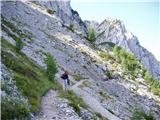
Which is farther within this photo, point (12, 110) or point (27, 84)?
point (27, 84)

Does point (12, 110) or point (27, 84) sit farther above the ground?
point (27, 84)

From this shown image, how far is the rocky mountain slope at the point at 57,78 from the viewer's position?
114 feet

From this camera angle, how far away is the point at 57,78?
2435 inches

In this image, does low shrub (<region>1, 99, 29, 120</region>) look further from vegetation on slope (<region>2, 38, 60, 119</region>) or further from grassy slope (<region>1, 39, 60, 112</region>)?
grassy slope (<region>1, 39, 60, 112</region>)

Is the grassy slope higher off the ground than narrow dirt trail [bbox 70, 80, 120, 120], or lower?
higher

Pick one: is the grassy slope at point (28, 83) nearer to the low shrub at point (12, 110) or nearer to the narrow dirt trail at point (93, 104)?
the low shrub at point (12, 110)

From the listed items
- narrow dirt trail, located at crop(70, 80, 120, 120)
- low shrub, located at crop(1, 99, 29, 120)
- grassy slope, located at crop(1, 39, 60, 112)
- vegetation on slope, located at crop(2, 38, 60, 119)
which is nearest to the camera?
low shrub, located at crop(1, 99, 29, 120)

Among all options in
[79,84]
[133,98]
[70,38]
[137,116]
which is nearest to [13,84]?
[137,116]

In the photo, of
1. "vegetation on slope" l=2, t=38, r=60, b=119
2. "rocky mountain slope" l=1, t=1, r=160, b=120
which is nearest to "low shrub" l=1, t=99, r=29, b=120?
"rocky mountain slope" l=1, t=1, r=160, b=120

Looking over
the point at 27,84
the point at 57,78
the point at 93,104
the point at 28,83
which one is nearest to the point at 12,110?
the point at 27,84

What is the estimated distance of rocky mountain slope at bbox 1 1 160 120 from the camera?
34.7 m

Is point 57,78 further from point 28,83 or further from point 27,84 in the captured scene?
point 27,84

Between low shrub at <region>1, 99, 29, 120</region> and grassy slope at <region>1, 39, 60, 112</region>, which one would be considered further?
grassy slope at <region>1, 39, 60, 112</region>

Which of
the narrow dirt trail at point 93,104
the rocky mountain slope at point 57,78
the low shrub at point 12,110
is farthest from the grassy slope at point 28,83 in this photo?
the narrow dirt trail at point 93,104
